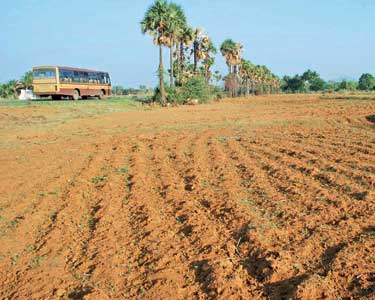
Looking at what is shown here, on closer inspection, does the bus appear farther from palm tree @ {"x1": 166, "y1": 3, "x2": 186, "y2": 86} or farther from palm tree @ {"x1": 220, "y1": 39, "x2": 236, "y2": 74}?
palm tree @ {"x1": 220, "y1": 39, "x2": 236, "y2": 74}

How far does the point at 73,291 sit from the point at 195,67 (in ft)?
153

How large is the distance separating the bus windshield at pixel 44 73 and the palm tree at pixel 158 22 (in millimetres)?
10597

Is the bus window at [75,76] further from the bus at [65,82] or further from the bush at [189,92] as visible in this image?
the bush at [189,92]

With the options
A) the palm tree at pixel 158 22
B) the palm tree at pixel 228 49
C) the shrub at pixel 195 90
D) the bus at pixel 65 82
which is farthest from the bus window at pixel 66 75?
the palm tree at pixel 228 49

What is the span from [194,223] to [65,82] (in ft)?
93.3

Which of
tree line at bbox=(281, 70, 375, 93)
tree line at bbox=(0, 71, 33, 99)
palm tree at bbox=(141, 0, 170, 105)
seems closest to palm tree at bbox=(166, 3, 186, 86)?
palm tree at bbox=(141, 0, 170, 105)

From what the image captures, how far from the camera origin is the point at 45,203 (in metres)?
7.58

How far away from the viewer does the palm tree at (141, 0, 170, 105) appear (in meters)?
38.8

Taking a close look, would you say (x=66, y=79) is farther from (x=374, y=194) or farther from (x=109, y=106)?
(x=374, y=194)

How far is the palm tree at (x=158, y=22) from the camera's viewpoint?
38838mm

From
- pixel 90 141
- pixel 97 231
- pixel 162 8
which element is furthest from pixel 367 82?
pixel 97 231

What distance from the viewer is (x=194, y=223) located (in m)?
5.96

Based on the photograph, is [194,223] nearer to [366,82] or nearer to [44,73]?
[44,73]

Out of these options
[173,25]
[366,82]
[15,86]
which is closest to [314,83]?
[366,82]
